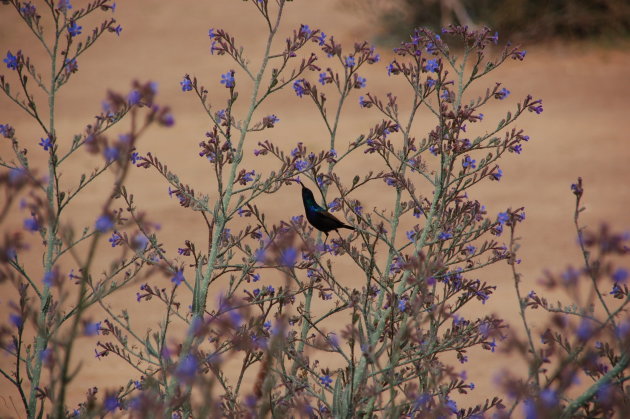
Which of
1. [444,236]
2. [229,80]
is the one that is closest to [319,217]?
[444,236]

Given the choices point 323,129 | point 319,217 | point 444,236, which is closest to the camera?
point 444,236

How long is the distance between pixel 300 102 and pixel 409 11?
15.9 ft

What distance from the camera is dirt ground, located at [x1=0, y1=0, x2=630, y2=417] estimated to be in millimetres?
11277

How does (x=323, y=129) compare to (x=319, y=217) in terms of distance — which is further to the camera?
(x=323, y=129)

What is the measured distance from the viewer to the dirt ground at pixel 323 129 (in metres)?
11.3

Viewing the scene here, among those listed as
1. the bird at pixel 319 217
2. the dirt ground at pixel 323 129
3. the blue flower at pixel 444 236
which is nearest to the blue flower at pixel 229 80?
the bird at pixel 319 217

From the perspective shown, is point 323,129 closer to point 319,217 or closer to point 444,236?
point 319,217

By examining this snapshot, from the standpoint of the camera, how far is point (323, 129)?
57.1ft

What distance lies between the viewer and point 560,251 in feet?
39.4

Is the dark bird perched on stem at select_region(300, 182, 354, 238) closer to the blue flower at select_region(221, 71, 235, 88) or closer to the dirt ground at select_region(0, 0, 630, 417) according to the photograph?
the blue flower at select_region(221, 71, 235, 88)

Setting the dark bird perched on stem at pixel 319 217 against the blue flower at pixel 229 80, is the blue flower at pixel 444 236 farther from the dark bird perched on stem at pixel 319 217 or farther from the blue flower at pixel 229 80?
the blue flower at pixel 229 80

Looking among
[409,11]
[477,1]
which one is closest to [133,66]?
[409,11]

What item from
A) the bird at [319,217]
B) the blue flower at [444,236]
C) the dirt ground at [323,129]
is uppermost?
the dirt ground at [323,129]

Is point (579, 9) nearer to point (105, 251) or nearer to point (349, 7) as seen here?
point (349, 7)
